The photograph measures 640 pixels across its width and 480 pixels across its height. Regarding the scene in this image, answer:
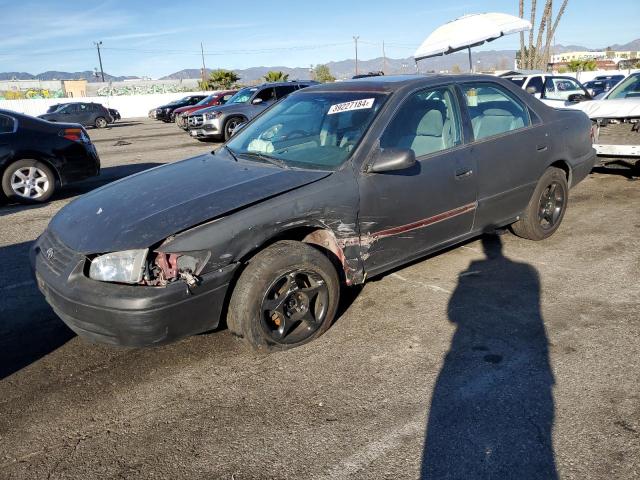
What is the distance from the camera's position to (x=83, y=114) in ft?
94.2

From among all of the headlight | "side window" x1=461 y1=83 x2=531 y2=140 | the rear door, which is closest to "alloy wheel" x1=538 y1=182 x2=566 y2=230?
the rear door

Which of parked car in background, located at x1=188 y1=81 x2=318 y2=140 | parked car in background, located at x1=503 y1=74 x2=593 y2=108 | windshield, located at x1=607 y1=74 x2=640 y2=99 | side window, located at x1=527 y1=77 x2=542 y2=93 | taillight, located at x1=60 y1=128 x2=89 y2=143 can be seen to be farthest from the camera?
parked car in background, located at x1=188 y1=81 x2=318 y2=140

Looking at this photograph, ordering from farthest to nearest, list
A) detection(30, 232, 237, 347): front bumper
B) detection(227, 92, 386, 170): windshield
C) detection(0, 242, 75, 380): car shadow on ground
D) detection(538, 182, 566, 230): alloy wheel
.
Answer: detection(538, 182, 566, 230): alloy wheel, detection(227, 92, 386, 170): windshield, detection(0, 242, 75, 380): car shadow on ground, detection(30, 232, 237, 347): front bumper

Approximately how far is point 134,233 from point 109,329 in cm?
54

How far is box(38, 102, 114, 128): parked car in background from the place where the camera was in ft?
91.8

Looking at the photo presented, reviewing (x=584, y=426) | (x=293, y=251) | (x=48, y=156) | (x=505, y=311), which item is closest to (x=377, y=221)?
(x=293, y=251)

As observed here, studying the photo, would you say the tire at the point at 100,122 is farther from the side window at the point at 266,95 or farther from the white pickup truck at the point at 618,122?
the white pickup truck at the point at 618,122

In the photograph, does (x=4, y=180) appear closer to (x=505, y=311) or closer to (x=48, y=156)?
(x=48, y=156)

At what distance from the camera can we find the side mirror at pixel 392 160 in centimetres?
347

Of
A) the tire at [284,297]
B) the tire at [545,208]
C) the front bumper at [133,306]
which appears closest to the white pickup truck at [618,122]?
the tire at [545,208]

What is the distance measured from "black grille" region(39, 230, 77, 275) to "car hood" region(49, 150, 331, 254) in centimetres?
5

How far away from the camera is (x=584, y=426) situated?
2.55m

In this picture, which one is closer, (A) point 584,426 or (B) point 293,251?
(A) point 584,426

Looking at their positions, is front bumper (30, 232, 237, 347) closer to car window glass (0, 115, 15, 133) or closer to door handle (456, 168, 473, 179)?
door handle (456, 168, 473, 179)
